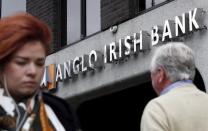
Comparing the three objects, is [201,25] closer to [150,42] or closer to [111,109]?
[150,42]

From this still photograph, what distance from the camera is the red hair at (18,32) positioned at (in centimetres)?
218

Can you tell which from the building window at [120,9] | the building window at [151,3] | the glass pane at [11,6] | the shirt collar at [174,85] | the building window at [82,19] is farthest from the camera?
the glass pane at [11,6]

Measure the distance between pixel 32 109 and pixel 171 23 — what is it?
661 cm

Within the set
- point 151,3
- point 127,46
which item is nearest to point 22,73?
point 127,46

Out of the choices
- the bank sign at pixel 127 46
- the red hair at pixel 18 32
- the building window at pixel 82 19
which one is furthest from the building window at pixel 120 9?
the red hair at pixel 18 32

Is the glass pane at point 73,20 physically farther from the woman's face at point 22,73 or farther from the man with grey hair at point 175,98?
the woman's face at point 22,73

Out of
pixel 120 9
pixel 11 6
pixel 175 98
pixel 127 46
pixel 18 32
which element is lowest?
pixel 175 98

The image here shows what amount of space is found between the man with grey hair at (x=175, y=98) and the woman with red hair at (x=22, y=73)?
1.56 meters

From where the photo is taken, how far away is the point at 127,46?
9.72m

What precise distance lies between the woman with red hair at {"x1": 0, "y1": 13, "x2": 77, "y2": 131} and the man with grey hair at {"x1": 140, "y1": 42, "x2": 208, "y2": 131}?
1562mm

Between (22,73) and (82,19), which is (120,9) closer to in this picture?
(82,19)

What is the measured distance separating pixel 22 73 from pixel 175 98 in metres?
1.83

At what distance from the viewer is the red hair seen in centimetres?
218

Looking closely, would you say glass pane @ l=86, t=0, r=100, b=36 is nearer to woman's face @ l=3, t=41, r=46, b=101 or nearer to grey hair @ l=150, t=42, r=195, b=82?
grey hair @ l=150, t=42, r=195, b=82
